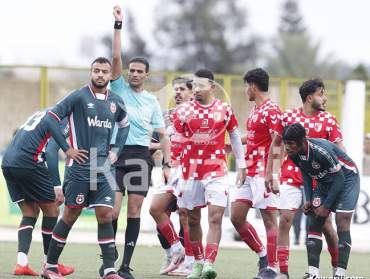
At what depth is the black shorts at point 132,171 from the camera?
11.5 m

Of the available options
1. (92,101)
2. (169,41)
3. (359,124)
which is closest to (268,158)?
(92,101)

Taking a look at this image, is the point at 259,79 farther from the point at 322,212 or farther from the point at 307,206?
the point at 322,212

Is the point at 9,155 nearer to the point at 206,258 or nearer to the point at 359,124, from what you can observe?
the point at 206,258

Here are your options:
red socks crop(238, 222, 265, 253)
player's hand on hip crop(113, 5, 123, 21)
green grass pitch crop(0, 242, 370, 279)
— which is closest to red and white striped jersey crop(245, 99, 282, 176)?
red socks crop(238, 222, 265, 253)

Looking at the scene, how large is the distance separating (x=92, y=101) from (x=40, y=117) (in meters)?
1.32

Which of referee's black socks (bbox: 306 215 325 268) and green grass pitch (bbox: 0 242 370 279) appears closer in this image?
referee's black socks (bbox: 306 215 325 268)

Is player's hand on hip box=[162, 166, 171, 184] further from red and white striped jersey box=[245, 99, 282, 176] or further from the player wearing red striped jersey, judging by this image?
the player wearing red striped jersey

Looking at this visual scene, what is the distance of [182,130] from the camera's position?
11383mm

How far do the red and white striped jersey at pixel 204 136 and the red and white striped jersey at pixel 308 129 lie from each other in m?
0.69

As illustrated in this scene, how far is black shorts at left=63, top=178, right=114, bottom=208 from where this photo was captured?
10.2 meters

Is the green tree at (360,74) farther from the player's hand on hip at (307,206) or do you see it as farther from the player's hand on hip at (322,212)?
the player's hand on hip at (322,212)

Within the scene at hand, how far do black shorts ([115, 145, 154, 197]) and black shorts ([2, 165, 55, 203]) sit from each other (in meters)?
0.82

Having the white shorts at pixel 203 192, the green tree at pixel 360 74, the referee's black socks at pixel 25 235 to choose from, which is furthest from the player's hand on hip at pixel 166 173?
the green tree at pixel 360 74

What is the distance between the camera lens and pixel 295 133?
33.8 feet
